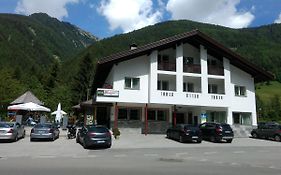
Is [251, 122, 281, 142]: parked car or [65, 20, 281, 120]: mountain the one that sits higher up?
[65, 20, 281, 120]: mountain

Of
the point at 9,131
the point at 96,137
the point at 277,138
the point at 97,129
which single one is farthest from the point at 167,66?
the point at 9,131

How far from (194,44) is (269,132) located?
39.8 ft

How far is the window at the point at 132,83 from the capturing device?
3334cm

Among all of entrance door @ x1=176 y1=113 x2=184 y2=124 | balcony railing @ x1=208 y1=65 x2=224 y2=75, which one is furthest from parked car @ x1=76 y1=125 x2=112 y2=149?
balcony railing @ x1=208 y1=65 x2=224 y2=75

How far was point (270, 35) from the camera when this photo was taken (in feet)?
535

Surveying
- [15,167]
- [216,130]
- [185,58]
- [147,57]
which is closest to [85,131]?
[15,167]

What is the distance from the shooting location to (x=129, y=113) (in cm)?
3397

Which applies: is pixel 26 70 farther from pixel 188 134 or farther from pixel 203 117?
pixel 188 134

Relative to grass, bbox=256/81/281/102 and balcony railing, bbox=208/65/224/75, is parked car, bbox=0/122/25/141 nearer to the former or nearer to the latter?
balcony railing, bbox=208/65/224/75

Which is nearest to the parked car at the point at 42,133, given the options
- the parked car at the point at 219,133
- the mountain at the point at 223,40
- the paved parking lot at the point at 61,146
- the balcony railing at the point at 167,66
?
the paved parking lot at the point at 61,146

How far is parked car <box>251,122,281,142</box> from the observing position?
3089 centimetres

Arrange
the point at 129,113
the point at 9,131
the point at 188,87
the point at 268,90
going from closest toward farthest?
the point at 9,131
the point at 129,113
the point at 188,87
the point at 268,90

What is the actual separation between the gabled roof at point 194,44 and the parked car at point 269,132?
23.5 ft

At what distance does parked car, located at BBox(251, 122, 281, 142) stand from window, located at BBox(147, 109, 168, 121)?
9.25 metres
